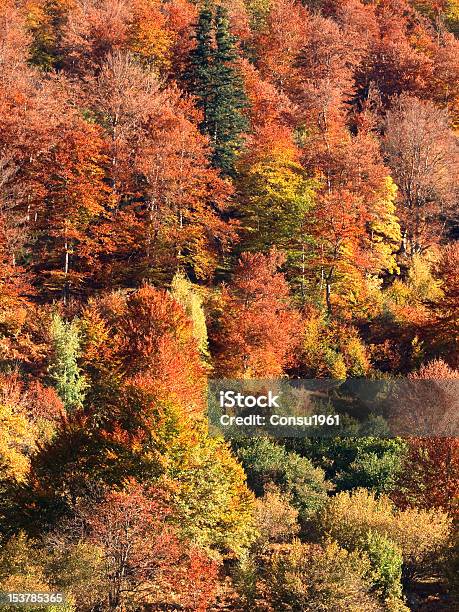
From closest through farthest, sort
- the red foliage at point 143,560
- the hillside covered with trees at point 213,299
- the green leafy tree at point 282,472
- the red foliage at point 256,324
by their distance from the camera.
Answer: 1. the red foliage at point 143,560
2. the hillside covered with trees at point 213,299
3. the green leafy tree at point 282,472
4. the red foliage at point 256,324

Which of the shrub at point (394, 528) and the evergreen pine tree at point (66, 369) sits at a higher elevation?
the evergreen pine tree at point (66, 369)

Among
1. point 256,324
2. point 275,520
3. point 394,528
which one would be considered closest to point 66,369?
point 256,324

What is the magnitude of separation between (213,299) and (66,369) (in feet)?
32.8

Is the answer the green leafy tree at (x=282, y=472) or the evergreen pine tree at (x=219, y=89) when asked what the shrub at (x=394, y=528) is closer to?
the green leafy tree at (x=282, y=472)

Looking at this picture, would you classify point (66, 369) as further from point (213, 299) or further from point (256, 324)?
point (213, 299)

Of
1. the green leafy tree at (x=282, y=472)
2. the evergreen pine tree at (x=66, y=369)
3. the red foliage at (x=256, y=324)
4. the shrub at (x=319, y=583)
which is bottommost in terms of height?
the shrub at (x=319, y=583)

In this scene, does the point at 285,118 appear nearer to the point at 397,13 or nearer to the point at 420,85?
the point at 420,85

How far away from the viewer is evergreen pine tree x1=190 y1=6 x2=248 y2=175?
53.8 m

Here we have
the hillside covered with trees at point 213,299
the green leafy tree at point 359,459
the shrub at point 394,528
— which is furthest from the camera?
the green leafy tree at point 359,459

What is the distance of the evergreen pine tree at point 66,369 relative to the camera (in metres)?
36.8

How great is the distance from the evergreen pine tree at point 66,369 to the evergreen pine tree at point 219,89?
19439 mm

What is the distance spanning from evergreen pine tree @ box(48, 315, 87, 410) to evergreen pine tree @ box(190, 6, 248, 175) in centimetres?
1944

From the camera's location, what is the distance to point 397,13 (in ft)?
285

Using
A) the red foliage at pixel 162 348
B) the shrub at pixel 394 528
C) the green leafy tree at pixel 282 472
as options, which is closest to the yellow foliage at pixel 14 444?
the red foliage at pixel 162 348
